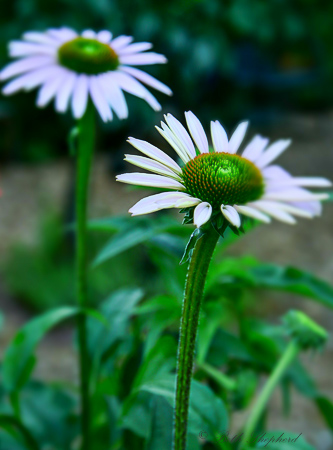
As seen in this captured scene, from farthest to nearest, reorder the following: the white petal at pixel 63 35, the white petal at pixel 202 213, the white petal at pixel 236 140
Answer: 1. the white petal at pixel 63 35
2. the white petal at pixel 236 140
3. the white petal at pixel 202 213

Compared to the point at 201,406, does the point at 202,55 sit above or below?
above

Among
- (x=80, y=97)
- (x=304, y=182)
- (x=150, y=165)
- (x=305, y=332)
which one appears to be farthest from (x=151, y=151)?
(x=305, y=332)

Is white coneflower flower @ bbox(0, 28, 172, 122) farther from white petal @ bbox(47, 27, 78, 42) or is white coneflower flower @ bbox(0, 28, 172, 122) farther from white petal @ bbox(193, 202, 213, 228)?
white petal @ bbox(193, 202, 213, 228)

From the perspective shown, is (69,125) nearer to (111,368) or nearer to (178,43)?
(178,43)

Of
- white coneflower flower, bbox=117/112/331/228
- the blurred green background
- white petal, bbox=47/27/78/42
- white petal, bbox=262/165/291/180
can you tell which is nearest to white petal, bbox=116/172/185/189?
white coneflower flower, bbox=117/112/331/228

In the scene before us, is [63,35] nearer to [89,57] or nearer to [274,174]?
[89,57]

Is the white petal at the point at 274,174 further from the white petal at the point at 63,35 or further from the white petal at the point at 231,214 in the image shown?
the white petal at the point at 63,35

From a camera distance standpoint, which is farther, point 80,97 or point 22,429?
point 22,429

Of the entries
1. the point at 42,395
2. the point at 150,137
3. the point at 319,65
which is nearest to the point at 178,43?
the point at 150,137

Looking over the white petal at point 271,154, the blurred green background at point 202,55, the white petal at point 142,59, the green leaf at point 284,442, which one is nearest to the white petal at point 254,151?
the white petal at point 271,154
